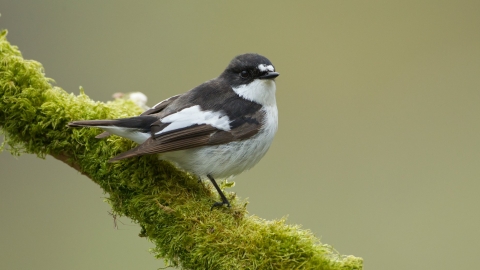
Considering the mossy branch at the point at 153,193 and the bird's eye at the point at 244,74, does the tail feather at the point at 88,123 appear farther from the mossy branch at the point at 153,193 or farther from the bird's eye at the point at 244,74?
the bird's eye at the point at 244,74

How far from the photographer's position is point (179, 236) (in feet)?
8.93

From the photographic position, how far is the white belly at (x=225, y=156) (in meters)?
3.27

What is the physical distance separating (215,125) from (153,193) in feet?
2.17

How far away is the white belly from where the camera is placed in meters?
3.27

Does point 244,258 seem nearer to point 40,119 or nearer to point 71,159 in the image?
point 71,159

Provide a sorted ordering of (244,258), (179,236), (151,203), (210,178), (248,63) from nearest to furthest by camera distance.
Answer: (244,258) → (179,236) → (151,203) → (210,178) → (248,63)

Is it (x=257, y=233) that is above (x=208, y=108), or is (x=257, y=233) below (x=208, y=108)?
below

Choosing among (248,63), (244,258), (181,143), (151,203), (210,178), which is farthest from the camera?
(248,63)

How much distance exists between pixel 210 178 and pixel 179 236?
28.2 inches

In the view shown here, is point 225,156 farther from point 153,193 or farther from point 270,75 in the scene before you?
point 270,75

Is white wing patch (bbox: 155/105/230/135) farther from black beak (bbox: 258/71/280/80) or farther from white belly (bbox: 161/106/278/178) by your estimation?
black beak (bbox: 258/71/280/80)

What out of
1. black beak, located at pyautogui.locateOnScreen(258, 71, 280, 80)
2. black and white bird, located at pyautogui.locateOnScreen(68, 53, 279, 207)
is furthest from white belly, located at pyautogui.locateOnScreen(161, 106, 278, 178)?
black beak, located at pyautogui.locateOnScreen(258, 71, 280, 80)

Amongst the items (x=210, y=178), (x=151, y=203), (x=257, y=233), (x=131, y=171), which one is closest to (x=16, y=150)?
(x=131, y=171)

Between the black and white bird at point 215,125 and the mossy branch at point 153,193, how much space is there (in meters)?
0.17
